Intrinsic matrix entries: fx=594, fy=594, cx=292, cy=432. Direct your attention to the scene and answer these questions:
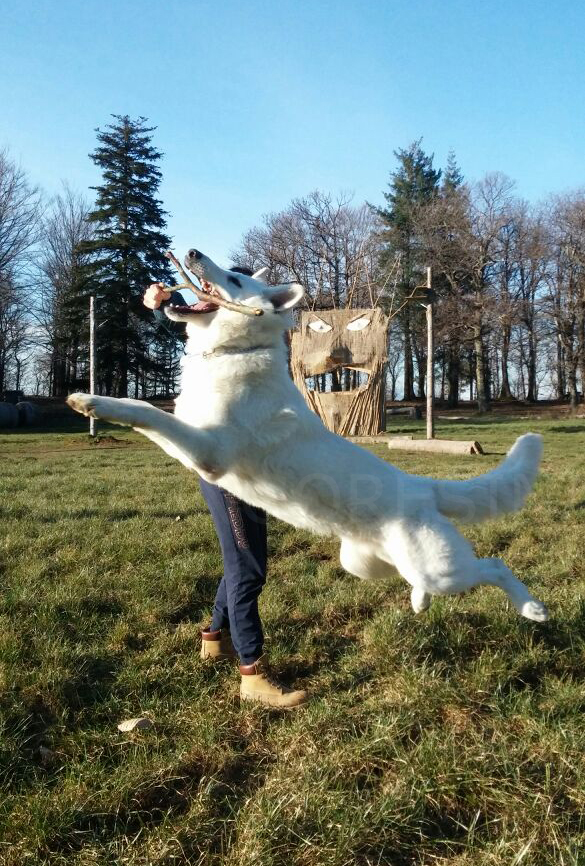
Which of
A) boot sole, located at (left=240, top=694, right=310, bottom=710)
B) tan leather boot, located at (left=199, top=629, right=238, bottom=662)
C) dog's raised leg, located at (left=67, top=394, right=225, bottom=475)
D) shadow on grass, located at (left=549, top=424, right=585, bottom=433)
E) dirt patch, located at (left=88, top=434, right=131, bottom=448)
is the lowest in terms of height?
boot sole, located at (left=240, top=694, right=310, bottom=710)

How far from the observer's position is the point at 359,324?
17.0 metres

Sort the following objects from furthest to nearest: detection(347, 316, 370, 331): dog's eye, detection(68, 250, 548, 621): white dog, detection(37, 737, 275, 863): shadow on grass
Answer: detection(347, 316, 370, 331): dog's eye → detection(68, 250, 548, 621): white dog → detection(37, 737, 275, 863): shadow on grass

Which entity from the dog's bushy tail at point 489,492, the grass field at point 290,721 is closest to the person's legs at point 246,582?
the grass field at point 290,721

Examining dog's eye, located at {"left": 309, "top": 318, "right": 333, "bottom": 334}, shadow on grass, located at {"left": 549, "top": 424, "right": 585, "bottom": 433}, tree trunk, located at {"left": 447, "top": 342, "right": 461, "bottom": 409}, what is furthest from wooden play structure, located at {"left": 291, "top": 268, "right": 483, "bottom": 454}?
tree trunk, located at {"left": 447, "top": 342, "right": 461, "bottom": 409}

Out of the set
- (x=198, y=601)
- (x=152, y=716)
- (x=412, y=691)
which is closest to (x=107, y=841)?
(x=152, y=716)

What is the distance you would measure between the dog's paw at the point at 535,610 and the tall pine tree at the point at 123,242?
29.8m

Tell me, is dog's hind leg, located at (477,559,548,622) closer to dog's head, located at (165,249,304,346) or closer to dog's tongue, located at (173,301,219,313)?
dog's head, located at (165,249,304,346)

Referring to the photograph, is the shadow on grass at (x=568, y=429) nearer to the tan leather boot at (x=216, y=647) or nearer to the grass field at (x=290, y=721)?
the grass field at (x=290, y=721)

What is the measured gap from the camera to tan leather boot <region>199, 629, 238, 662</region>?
3.66 metres

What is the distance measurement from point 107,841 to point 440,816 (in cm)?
130

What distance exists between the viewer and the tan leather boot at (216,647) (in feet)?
12.0

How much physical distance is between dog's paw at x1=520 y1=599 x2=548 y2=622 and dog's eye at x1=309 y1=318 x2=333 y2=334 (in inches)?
588

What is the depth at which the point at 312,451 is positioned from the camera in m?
2.65

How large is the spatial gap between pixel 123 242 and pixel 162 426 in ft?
102
